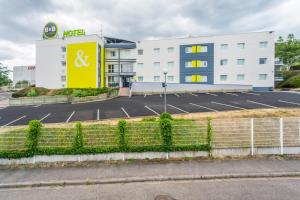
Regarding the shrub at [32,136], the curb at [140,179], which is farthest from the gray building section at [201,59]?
the shrub at [32,136]

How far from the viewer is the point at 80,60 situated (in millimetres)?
39062

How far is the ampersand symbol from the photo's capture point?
38469 millimetres

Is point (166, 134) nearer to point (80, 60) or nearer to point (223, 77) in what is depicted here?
point (223, 77)

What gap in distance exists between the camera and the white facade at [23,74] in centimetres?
9050

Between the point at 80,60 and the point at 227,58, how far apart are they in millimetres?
30113

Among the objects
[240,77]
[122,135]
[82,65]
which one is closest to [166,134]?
[122,135]

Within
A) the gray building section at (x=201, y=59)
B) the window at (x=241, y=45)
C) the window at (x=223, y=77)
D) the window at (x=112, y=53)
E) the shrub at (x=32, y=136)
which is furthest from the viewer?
the window at (x=112, y=53)

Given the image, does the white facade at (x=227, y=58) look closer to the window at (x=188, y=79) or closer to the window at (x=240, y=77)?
the window at (x=240, y=77)

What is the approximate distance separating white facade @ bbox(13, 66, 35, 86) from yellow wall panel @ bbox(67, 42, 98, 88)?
64.7 m

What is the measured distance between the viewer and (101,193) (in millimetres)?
5355

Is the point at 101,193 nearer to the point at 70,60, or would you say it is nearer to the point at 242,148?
the point at 242,148

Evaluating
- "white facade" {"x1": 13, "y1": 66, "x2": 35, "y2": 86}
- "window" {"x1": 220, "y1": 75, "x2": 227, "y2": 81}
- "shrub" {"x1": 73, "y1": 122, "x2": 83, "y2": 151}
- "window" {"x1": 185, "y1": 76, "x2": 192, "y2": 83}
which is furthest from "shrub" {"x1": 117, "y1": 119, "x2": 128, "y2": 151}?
"white facade" {"x1": 13, "y1": 66, "x2": 35, "y2": 86}

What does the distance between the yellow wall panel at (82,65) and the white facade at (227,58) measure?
928cm

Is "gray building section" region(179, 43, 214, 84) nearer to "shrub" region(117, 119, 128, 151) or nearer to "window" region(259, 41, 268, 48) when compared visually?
"window" region(259, 41, 268, 48)
